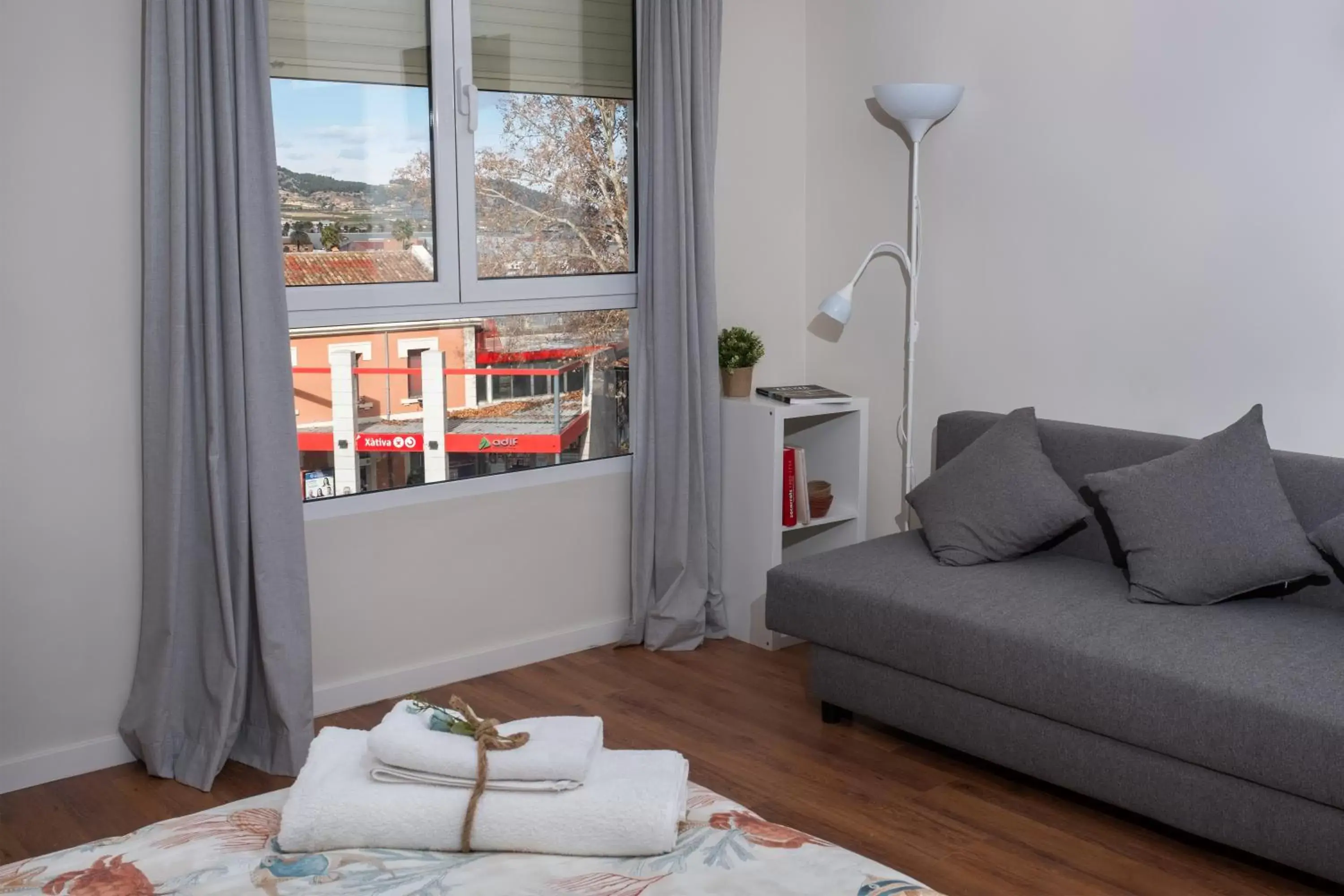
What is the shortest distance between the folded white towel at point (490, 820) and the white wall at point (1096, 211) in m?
2.45

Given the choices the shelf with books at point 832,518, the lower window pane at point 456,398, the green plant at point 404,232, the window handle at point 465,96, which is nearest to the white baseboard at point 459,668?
the lower window pane at point 456,398

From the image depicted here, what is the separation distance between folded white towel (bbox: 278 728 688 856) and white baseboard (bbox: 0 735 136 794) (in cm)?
189

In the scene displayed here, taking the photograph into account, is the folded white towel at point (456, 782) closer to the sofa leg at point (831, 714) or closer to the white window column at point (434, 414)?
the sofa leg at point (831, 714)

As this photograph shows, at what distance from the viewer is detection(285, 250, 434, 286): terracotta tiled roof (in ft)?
11.6

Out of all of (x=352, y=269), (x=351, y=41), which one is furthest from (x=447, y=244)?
(x=351, y=41)

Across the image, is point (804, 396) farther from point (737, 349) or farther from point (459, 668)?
point (459, 668)

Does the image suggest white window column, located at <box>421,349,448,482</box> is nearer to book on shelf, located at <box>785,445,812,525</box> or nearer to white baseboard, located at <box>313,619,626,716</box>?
white baseboard, located at <box>313,619,626,716</box>

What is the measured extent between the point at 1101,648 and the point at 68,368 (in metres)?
2.55

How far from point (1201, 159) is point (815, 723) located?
188 cm

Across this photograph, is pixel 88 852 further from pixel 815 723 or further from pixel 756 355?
A: pixel 756 355

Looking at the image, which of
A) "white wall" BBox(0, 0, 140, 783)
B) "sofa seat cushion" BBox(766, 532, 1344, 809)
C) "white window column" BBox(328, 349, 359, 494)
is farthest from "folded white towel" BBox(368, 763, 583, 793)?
"white window column" BBox(328, 349, 359, 494)

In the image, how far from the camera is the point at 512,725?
187cm

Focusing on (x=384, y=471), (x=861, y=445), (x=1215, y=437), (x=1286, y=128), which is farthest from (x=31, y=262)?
(x=1286, y=128)

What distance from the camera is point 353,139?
3.60 metres
